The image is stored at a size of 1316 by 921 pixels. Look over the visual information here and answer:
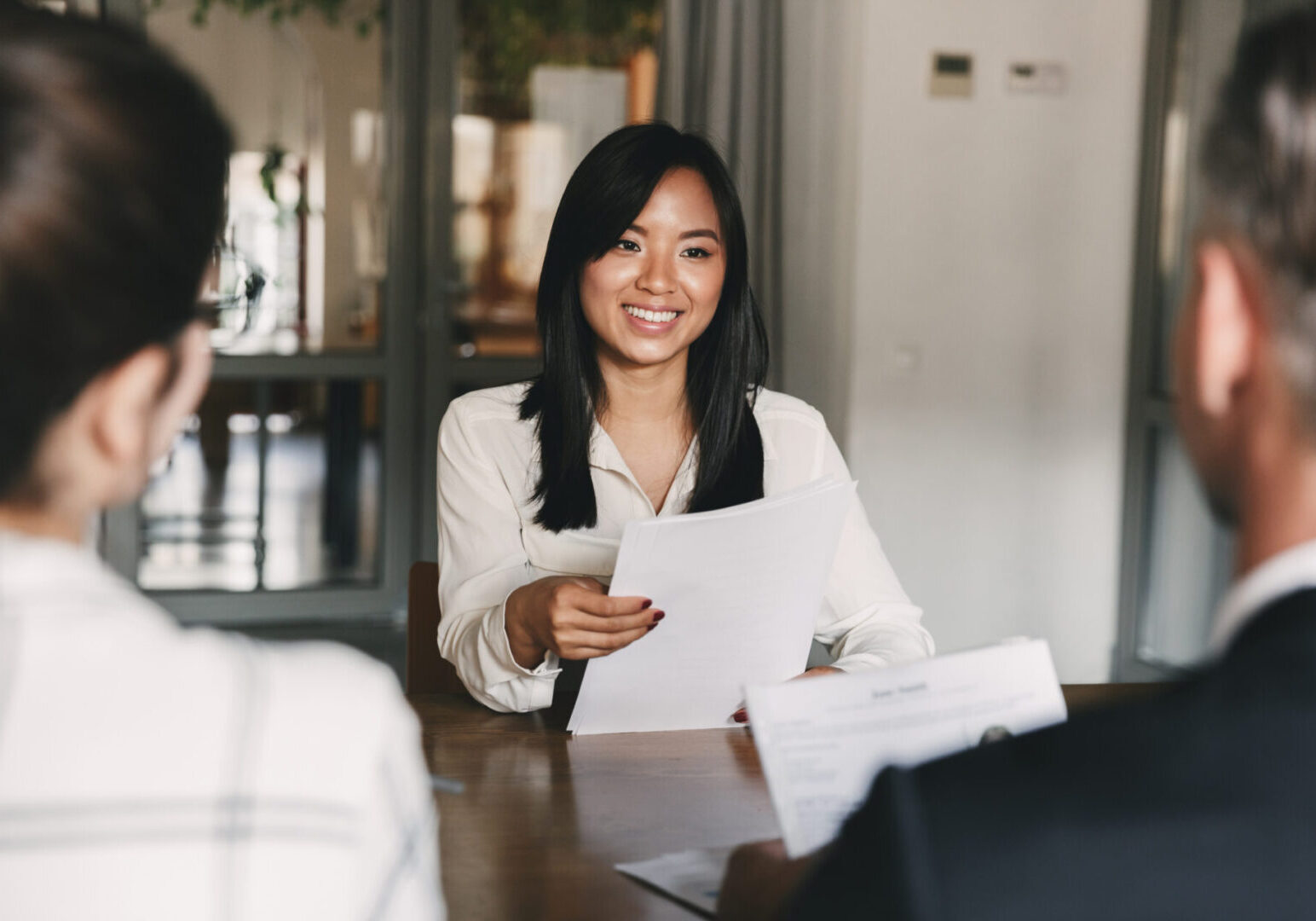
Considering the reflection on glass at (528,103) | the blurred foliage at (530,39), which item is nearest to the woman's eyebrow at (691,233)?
the reflection on glass at (528,103)

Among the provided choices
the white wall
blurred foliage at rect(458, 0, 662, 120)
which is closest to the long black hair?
the white wall

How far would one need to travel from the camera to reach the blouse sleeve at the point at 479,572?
1.50 m

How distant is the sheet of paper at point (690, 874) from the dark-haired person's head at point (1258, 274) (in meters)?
0.54

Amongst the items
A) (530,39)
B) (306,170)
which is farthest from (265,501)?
Result: (530,39)

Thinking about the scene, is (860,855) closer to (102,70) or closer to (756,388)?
(102,70)

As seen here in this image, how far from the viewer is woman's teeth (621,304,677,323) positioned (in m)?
1.85

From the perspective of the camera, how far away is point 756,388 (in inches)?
77.3

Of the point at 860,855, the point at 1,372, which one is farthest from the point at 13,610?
the point at 860,855

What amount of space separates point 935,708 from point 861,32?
3.04m

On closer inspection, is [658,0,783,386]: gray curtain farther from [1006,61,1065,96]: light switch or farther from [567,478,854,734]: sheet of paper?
[567,478,854,734]: sheet of paper

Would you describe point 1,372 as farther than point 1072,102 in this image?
No

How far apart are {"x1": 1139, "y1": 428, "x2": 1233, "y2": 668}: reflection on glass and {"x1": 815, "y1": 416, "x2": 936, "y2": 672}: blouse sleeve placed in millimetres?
2243

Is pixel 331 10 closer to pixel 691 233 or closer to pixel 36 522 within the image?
pixel 691 233

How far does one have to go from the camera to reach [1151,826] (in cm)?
54
